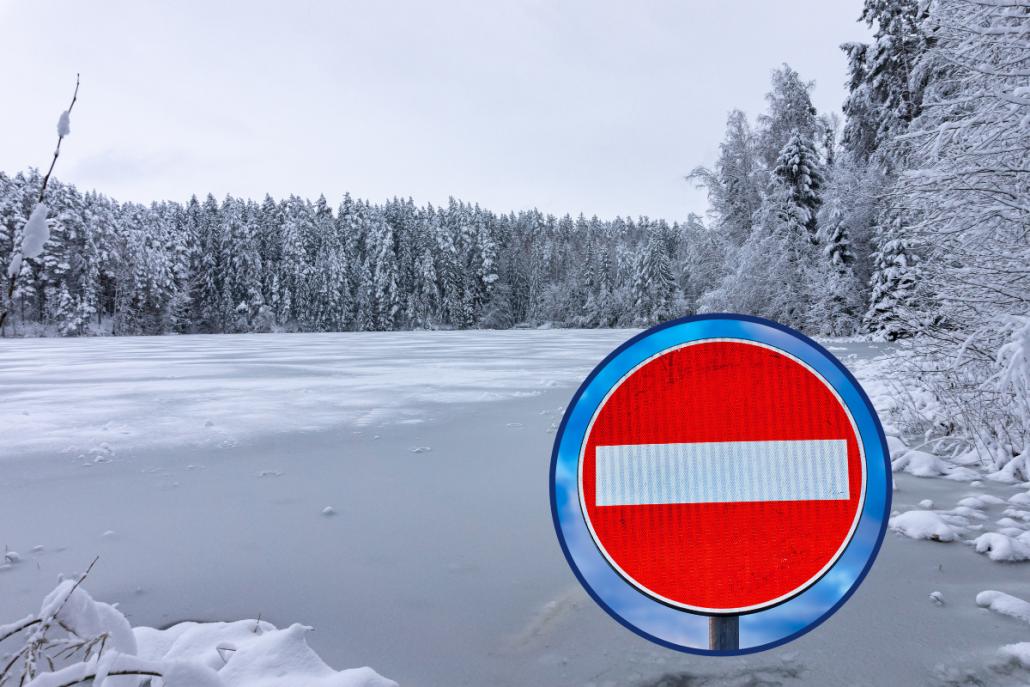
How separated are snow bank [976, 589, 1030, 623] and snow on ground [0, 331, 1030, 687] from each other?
0.16 feet

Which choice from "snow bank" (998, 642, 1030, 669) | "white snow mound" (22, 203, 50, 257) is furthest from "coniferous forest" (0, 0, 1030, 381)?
"snow bank" (998, 642, 1030, 669)

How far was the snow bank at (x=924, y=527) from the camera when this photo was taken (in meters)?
2.92

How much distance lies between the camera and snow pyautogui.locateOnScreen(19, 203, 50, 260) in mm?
1032

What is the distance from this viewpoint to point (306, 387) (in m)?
10.1

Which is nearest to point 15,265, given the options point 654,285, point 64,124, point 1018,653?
point 64,124

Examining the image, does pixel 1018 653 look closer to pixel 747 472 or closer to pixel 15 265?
pixel 747 472

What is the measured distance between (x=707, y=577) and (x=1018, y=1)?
4.72m

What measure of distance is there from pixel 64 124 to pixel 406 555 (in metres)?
2.23

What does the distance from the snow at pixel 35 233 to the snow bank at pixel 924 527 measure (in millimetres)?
3547

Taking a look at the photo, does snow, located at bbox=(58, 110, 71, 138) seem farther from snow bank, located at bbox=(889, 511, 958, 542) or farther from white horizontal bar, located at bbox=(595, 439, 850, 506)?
snow bank, located at bbox=(889, 511, 958, 542)

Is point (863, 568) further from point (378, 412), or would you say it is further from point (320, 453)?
point (378, 412)

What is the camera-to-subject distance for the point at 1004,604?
2.14 metres

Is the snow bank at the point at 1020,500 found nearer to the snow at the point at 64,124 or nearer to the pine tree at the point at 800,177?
the snow at the point at 64,124

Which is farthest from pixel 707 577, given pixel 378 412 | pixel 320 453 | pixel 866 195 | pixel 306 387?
pixel 866 195
